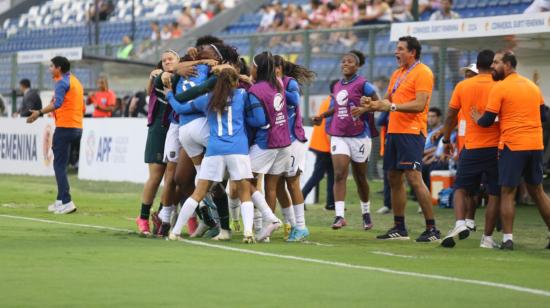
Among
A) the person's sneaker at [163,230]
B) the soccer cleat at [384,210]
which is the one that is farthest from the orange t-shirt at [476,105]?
the soccer cleat at [384,210]

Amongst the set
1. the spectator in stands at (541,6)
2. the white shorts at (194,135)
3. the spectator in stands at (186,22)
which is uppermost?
the spectator in stands at (186,22)

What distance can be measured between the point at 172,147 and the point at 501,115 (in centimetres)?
350

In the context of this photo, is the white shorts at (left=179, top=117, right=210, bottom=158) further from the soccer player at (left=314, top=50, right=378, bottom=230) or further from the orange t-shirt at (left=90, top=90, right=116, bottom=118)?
the orange t-shirt at (left=90, top=90, right=116, bottom=118)

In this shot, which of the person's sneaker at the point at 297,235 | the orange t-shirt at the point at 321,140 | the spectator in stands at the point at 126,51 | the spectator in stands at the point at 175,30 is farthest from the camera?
the spectator in stands at the point at 175,30

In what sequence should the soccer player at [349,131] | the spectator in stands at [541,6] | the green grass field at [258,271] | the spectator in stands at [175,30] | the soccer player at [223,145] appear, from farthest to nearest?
the spectator in stands at [175,30] → the spectator in stands at [541,6] → the soccer player at [349,131] → the soccer player at [223,145] → the green grass field at [258,271]

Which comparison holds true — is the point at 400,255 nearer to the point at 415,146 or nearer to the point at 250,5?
the point at 415,146

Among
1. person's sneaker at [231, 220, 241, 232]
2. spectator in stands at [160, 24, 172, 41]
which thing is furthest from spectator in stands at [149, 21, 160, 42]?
person's sneaker at [231, 220, 241, 232]

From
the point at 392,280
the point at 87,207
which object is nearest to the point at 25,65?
the point at 87,207

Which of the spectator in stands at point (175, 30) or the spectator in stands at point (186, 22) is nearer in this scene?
the spectator in stands at point (175, 30)

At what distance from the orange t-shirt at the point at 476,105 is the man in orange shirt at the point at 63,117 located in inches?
247

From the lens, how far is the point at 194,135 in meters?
12.6

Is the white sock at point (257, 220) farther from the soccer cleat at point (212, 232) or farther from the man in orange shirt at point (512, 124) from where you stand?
the man in orange shirt at point (512, 124)

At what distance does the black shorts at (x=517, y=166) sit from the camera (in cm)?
1238

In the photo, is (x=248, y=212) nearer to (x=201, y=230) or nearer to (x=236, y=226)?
(x=201, y=230)
